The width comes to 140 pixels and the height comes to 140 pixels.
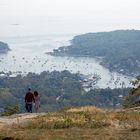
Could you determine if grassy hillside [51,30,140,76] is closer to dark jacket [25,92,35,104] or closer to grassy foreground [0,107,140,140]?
dark jacket [25,92,35,104]

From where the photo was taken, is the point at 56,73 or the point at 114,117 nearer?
the point at 114,117

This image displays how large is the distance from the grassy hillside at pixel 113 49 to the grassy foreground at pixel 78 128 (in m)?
111

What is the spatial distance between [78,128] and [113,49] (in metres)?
140

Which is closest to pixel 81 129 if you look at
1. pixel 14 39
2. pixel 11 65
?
pixel 11 65

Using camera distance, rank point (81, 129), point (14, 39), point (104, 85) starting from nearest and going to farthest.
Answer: point (81, 129) → point (104, 85) → point (14, 39)

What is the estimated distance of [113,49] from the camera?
149 metres

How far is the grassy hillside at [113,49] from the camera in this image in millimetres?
129125

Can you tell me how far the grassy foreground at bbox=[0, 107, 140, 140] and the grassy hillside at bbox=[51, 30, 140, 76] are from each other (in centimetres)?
11067

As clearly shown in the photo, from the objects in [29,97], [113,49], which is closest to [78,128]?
[29,97]

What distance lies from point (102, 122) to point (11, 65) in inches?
4957

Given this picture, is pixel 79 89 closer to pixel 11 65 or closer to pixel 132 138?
pixel 11 65

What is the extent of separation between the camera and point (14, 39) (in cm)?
19075

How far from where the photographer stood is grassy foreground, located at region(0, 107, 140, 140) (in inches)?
350

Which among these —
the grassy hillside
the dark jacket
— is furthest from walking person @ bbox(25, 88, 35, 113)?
the grassy hillside
